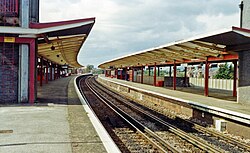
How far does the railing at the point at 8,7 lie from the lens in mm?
13266

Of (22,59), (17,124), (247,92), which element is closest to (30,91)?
(22,59)

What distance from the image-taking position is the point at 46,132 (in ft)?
25.0

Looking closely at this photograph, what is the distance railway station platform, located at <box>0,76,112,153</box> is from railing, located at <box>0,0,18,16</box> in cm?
455

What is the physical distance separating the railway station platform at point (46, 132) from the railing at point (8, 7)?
14.9 ft

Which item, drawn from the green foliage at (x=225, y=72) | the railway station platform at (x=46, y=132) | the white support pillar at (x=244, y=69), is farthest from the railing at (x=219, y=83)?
the railway station platform at (x=46, y=132)

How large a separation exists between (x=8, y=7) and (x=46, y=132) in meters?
8.03

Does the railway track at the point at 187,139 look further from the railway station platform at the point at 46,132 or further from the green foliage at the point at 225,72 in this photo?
the green foliage at the point at 225,72

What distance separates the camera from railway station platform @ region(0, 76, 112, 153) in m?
6.16

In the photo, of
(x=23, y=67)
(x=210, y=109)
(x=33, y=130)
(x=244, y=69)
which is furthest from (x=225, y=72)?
(x=33, y=130)

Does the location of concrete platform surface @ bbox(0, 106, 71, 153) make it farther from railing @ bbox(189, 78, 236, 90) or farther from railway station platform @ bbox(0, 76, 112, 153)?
railing @ bbox(189, 78, 236, 90)

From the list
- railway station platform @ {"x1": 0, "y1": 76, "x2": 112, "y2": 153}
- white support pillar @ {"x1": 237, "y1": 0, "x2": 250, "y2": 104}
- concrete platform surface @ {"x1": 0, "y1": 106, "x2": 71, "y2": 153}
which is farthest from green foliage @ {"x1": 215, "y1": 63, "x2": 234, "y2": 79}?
concrete platform surface @ {"x1": 0, "y1": 106, "x2": 71, "y2": 153}

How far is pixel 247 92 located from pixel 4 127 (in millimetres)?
11576

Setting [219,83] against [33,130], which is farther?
[219,83]

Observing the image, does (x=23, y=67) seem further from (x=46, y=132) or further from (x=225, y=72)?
(x=225, y=72)
